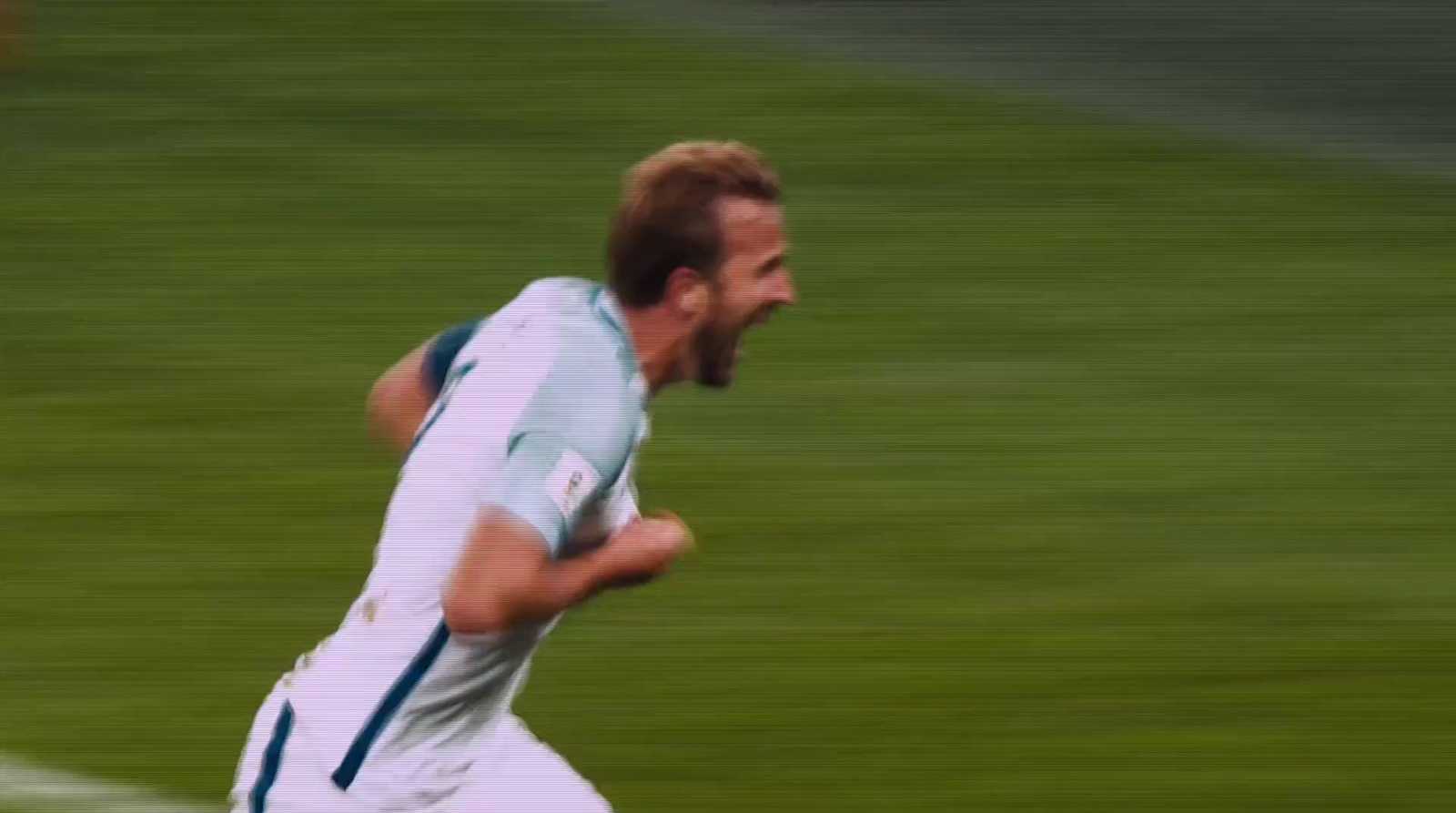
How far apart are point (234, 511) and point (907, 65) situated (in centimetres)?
585

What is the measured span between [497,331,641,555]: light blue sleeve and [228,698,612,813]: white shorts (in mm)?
617

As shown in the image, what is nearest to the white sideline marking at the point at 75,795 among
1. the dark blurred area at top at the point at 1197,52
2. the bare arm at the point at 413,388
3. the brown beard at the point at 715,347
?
the bare arm at the point at 413,388

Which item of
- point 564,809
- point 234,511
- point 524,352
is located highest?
point 524,352

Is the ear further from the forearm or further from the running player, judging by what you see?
the forearm

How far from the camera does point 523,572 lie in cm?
381

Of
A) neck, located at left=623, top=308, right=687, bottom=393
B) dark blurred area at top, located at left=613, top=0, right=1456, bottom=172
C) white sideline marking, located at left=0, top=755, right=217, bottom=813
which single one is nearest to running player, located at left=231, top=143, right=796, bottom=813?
neck, located at left=623, top=308, right=687, bottom=393

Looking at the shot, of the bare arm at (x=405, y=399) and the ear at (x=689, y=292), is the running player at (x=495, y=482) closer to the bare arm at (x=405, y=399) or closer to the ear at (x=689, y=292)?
the ear at (x=689, y=292)

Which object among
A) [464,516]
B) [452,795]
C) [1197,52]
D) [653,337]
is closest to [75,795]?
[452,795]

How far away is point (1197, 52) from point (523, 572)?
10.4 metres

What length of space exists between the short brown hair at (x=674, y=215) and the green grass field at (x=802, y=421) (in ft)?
7.42

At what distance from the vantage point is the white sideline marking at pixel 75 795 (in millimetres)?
6160

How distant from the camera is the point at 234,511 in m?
8.24

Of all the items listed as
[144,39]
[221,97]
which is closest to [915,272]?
[221,97]

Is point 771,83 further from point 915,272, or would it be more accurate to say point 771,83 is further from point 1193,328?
point 1193,328
